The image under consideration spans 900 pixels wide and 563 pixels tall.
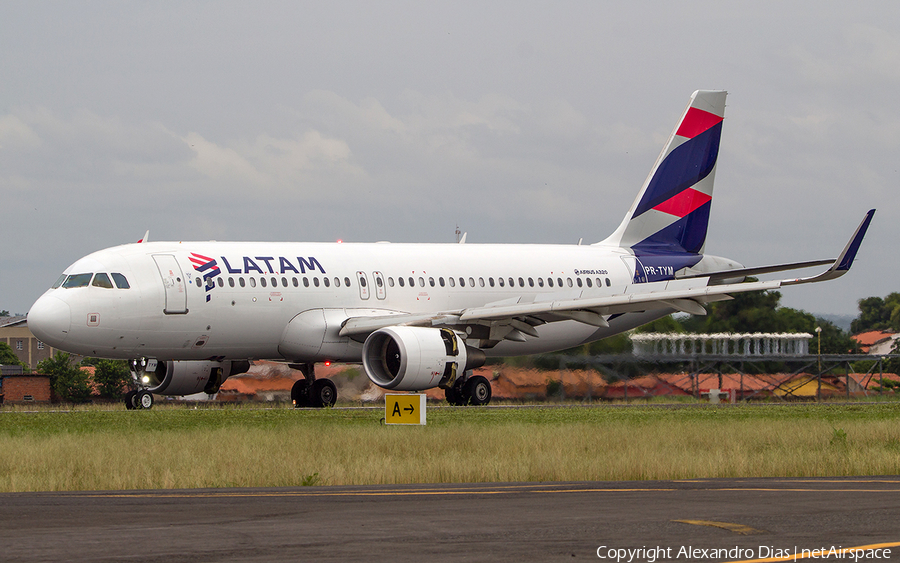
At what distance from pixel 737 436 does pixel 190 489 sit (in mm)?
10885

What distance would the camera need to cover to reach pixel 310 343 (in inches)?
1244

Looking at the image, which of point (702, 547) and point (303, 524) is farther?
point (303, 524)

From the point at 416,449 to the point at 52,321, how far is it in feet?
41.5

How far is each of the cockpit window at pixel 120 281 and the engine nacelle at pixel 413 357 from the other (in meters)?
5.67

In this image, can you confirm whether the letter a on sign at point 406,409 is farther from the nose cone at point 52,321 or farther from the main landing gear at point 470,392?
the main landing gear at point 470,392

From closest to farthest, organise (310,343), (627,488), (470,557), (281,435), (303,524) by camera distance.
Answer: (470,557)
(303,524)
(627,488)
(281,435)
(310,343)

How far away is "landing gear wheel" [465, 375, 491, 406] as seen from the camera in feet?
109

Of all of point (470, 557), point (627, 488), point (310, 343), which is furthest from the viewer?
point (310, 343)

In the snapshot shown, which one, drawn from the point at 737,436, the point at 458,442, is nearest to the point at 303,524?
the point at 458,442

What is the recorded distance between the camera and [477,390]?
1310 inches

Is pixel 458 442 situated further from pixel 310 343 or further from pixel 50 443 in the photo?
pixel 310 343

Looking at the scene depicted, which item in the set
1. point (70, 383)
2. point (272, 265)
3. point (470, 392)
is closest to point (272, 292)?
point (272, 265)

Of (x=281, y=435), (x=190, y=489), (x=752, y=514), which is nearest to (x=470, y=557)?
(x=752, y=514)

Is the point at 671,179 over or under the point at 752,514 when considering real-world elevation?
over
